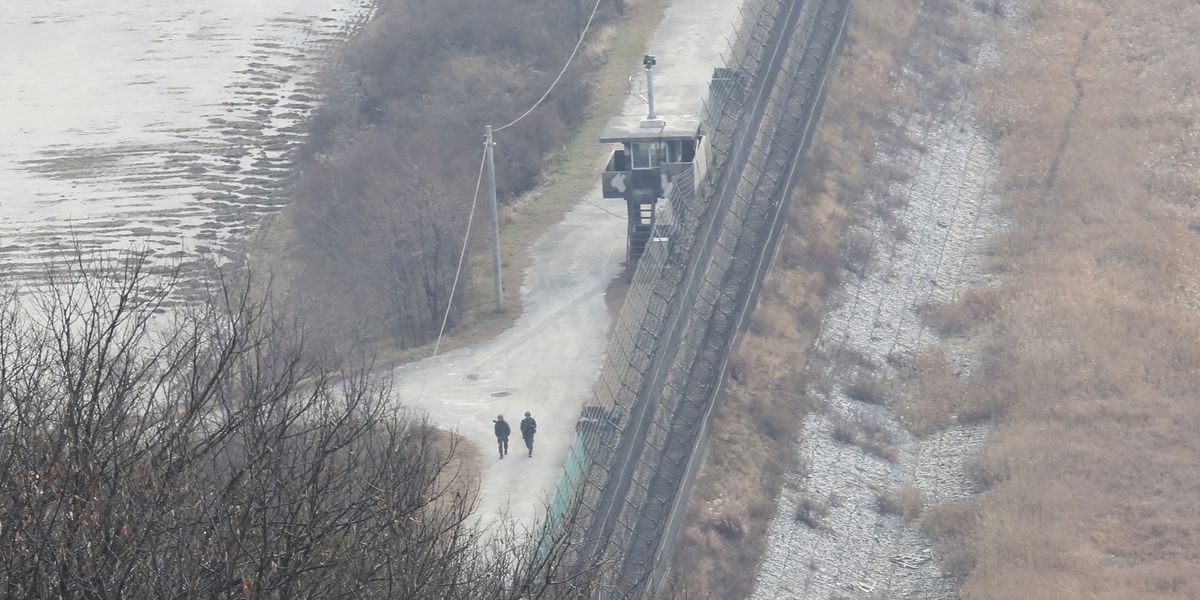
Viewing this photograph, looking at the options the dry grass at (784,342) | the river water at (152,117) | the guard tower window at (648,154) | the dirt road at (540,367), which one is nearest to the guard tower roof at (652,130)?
the guard tower window at (648,154)

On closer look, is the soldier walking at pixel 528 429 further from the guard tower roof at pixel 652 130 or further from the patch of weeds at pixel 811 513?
the guard tower roof at pixel 652 130

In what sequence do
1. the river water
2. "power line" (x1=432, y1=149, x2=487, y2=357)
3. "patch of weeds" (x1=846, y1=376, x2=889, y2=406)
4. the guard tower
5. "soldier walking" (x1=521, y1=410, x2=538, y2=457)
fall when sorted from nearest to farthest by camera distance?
"soldier walking" (x1=521, y1=410, x2=538, y2=457), "power line" (x1=432, y1=149, x2=487, y2=357), "patch of weeds" (x1=846, y1=376, x2=889, y2=406), the guard tower, the river water

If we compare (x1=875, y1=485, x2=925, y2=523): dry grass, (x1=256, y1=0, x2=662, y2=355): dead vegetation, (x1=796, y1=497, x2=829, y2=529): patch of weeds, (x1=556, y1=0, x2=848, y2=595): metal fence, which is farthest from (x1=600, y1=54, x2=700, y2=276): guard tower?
(x1=875, y1=485, x2=925, y2=523): dry grass

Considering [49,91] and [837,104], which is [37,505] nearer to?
[837,104]

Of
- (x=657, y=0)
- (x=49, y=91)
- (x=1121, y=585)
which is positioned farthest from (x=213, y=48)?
(x=1121, y=585)

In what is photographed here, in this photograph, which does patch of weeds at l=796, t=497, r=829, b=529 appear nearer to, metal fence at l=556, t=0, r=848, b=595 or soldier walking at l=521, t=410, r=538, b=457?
metal fence at l=556, t=0, r=848, b=595

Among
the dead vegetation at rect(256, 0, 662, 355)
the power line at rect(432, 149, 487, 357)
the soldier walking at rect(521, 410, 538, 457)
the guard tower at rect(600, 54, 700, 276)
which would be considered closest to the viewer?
the soldier walking at rect(521, 410, 538, 457)

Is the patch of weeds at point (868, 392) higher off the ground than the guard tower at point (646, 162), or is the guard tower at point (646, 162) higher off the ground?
the guard tower at point (646, 162)
